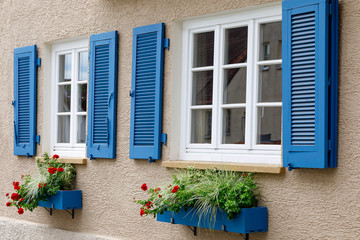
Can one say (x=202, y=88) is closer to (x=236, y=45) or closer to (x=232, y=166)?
(x=236, y=45)

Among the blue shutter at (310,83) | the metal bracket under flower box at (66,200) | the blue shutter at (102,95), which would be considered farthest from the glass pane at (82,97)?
the blue shutter at (310,83)

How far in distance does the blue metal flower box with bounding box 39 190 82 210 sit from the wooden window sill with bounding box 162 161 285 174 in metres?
1.52

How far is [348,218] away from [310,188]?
41cm

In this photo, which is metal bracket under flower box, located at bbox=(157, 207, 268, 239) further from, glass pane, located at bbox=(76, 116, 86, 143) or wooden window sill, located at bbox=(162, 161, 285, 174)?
glass pane, located at bbox=(76, 116, 86, 143)

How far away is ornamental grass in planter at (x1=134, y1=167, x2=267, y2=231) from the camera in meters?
5.28

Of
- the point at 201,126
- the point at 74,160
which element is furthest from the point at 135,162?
the point at 74,160

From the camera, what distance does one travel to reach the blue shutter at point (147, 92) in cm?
641

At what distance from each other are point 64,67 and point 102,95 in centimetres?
121

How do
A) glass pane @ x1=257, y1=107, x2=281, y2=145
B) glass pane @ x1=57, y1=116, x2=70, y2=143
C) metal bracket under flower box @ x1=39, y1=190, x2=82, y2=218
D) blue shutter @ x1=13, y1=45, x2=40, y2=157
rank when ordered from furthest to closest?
blue shutter @ x1=13, y1=45, x2=40, y2=157 → glass pane @ x1=57, y1=116, x2=70, y2=143 → metal bracket under flower box @ x1=39, y1=190, x2=82, y2=218 → glass pane @ x1=257, y1=107, x2=281, y2=145

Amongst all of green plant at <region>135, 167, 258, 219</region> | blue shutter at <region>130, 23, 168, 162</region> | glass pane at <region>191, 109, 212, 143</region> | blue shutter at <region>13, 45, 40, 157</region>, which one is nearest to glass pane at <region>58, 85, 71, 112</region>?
blue shutter at <region>13, 45, 40, 157</region>

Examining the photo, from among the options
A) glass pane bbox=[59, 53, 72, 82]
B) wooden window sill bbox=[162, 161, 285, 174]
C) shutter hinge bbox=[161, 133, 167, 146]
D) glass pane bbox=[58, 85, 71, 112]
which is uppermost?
glass pane bbox=[59, 53, 72, 82]

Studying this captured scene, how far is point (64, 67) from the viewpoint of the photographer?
A: 318 inches

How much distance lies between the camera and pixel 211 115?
6156mm

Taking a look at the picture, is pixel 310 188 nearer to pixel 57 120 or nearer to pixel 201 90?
pixel 201 90
